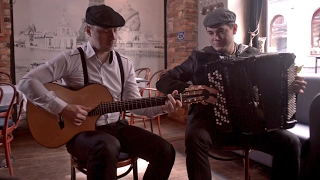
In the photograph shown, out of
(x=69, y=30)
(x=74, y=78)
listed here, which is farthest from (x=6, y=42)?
(x=74, y=78)

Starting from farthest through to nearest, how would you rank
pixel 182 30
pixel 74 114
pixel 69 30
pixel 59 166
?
pixel 182 30 → pixel 69 30 → pixel 59 166 → pixel 74 114

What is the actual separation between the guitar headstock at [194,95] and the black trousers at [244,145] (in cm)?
21

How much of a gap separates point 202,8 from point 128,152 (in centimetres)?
308

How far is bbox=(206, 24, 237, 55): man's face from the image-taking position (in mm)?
1987

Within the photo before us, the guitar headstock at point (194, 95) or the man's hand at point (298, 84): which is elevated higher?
the man's hand at point (298, 84)

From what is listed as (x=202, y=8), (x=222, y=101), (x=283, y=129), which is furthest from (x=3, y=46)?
(x=283, y=129)

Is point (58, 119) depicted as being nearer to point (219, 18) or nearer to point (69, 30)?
point (219, 18)

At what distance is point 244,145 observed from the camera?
6.06ft

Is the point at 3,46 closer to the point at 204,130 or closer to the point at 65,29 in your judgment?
the point at 65,29

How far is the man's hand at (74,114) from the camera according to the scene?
5.33 ft

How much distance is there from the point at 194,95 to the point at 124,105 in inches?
15.2

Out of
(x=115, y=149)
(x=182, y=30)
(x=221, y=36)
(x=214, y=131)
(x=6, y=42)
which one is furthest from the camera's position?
(x=182, y=30)

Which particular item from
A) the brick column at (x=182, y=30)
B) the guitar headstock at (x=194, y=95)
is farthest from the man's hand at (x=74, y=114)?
the brick column at (x=182, y=30)

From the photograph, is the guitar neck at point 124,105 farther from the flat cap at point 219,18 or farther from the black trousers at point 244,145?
the flat cap at point 219,18
